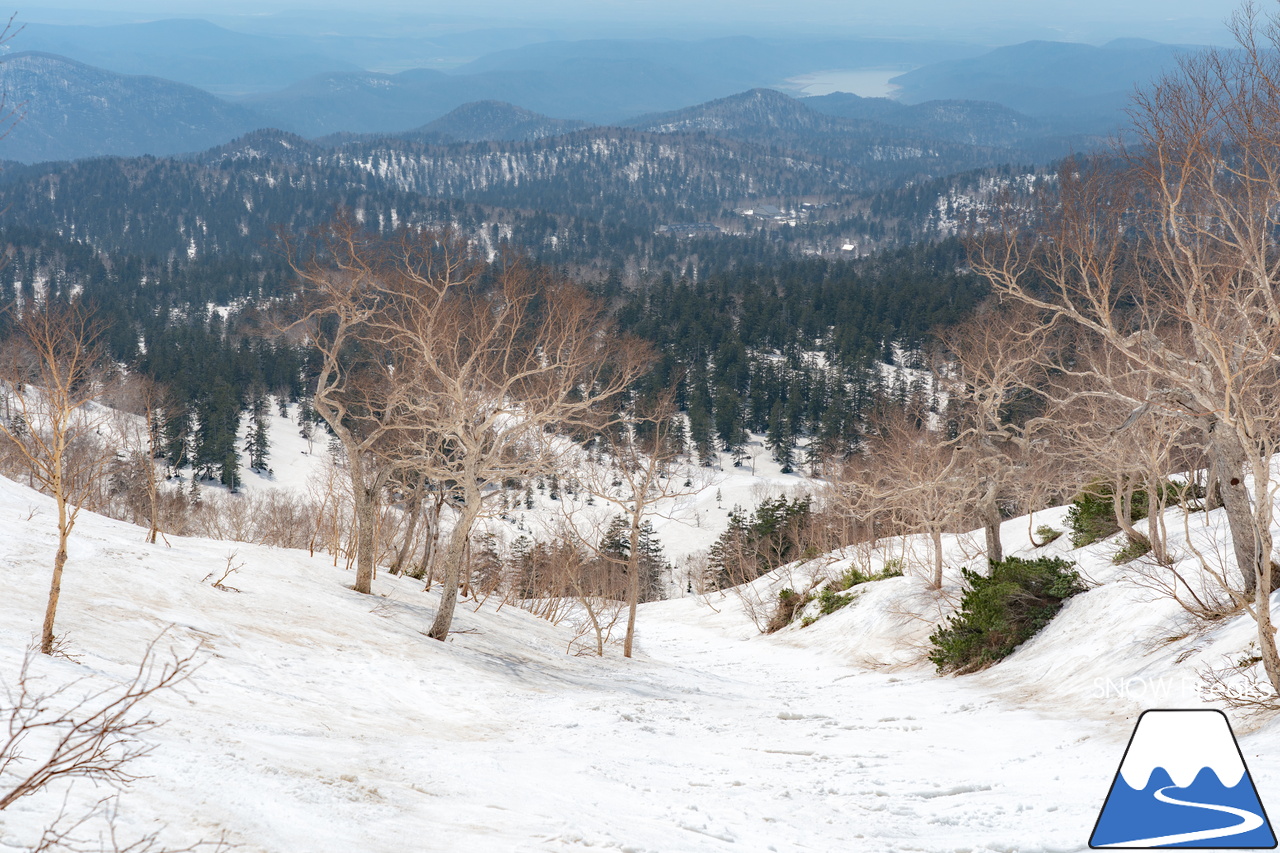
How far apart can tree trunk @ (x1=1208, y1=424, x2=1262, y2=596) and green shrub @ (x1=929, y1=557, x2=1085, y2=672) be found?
4.51 metres

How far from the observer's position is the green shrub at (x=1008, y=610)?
53.1 feet

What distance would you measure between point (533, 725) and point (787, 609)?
808 inches

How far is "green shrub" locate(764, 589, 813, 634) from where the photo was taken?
29.9 meters

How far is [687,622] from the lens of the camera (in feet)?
125

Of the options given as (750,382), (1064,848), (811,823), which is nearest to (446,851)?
(811,823)

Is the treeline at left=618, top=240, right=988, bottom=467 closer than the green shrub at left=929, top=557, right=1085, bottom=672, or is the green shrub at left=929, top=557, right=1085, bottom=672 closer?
the green shrub at left=929, top=557, right=1085, bottom=672

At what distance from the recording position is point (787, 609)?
100 feet

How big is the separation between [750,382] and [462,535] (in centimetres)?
13095

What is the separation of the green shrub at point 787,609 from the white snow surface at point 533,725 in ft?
30.8

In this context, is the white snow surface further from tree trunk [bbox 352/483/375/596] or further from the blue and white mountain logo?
tree trunk [bbox 352/483/375/596]

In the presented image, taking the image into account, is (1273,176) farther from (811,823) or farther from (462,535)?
(462,535)

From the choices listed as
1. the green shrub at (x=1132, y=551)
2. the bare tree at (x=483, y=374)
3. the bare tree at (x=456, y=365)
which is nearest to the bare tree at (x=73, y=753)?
the bare tree at (x=483, y=374)

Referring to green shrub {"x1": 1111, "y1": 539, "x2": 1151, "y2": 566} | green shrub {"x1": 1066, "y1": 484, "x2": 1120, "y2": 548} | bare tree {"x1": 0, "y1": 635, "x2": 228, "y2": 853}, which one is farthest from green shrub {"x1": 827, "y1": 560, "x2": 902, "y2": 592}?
bare tree {"x1": 0, "y1": 635, "x2": 228, "y2": 853}

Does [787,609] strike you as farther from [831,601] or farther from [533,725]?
[533,725]
